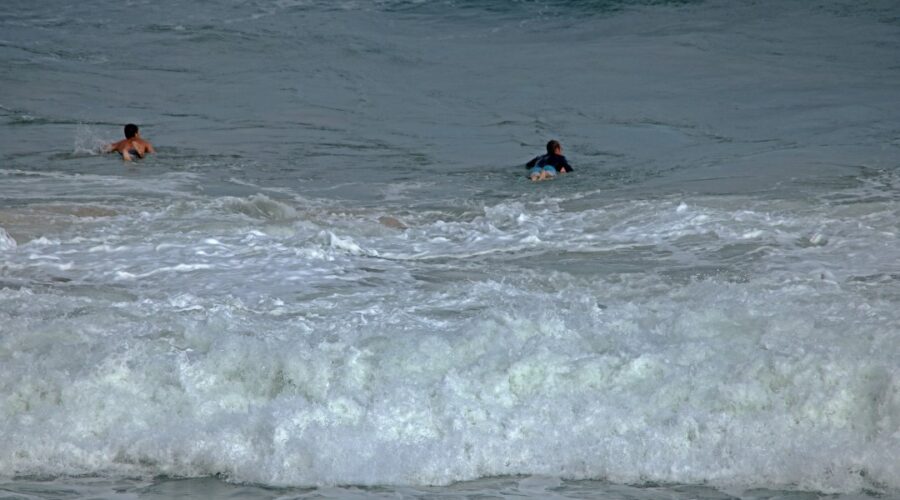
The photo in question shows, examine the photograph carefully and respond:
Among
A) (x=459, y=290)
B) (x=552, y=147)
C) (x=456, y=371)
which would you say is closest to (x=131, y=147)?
(x=552, y=147)

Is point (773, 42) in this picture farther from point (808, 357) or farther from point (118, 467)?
point (118, 467)

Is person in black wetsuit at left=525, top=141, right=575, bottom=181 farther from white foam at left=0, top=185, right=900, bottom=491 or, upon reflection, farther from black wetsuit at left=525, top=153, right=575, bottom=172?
white foam at left=0, top=185, right=900, bottom=491

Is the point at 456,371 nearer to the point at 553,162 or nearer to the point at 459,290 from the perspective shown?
the point at 459,290

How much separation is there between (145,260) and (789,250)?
4928 millimetres

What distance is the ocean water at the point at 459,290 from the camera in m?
5.46

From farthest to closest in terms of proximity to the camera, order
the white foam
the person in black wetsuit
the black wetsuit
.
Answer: the black wetsuit < the person in black wetsuit < the white foam

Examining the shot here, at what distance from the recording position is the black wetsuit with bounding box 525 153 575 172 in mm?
13273

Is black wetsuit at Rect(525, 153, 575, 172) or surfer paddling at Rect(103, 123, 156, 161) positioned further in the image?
surfer paddling at Rect(103, 123, 156, 161)

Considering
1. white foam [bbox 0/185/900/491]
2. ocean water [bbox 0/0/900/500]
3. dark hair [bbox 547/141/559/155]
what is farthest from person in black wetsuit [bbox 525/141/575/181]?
white foam [bbox 0/185/900/491]

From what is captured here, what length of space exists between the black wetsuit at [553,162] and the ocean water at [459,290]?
11.9 inches

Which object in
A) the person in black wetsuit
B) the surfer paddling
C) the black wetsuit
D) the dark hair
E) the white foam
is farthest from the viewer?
the surfer paddling

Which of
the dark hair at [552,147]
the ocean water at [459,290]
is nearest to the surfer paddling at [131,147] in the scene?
the ocean water at [459,290]

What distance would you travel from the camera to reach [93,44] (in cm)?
2306

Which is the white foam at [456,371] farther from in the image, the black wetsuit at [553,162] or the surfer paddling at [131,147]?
the surfer paddling at [131,147]
